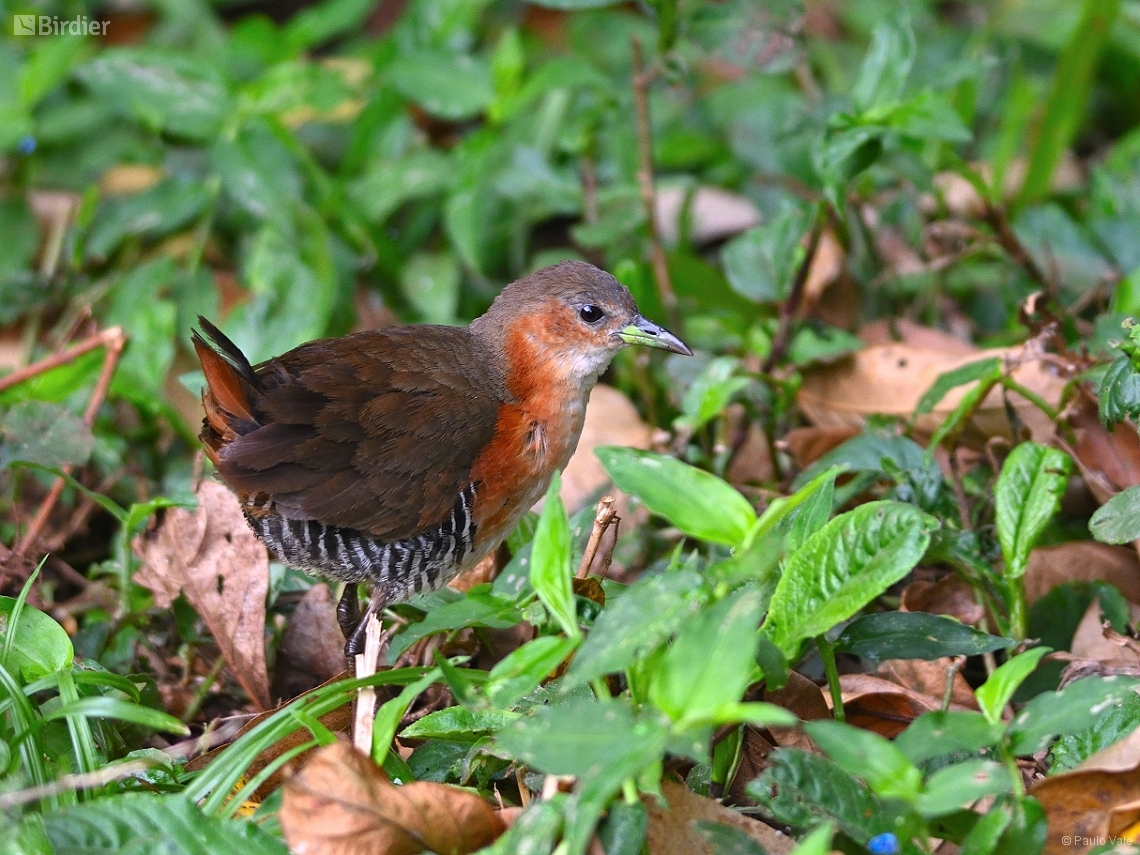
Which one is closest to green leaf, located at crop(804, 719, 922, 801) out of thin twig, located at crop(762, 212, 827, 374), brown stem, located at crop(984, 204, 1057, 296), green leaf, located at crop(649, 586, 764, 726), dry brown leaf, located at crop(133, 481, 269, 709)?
green leaf, located at crop(649, 586, 764, 726)

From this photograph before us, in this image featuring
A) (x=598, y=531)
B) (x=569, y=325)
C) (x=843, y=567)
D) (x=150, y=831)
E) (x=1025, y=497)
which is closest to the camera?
(x=150, y=831)

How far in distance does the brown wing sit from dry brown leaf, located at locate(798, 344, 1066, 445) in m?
1.25

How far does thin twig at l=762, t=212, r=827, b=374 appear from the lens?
4.04 m

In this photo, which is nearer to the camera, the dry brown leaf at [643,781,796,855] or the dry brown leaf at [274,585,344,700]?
the dry brown leaf at [643,781,796,855]

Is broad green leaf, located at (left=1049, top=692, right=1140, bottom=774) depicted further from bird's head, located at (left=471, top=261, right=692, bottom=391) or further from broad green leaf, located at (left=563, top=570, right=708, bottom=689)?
bird's head, located at (left=471, top=261, right=692, bottom=391)

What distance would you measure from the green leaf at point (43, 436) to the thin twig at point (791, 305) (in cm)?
207

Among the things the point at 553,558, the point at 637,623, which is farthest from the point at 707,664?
the point at 553,558

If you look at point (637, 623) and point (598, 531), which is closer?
point (637, 623)

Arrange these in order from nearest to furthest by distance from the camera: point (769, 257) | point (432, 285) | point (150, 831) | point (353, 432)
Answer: point (150, 831), point (353, 432), point (769, 257), point (432, 285)

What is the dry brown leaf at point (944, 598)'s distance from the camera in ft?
10.4

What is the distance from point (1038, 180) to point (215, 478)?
11.1ft

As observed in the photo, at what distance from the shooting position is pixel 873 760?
2.02 meters

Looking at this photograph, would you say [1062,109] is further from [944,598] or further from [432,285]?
[944,598]

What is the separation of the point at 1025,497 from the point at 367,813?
64.9 inches
